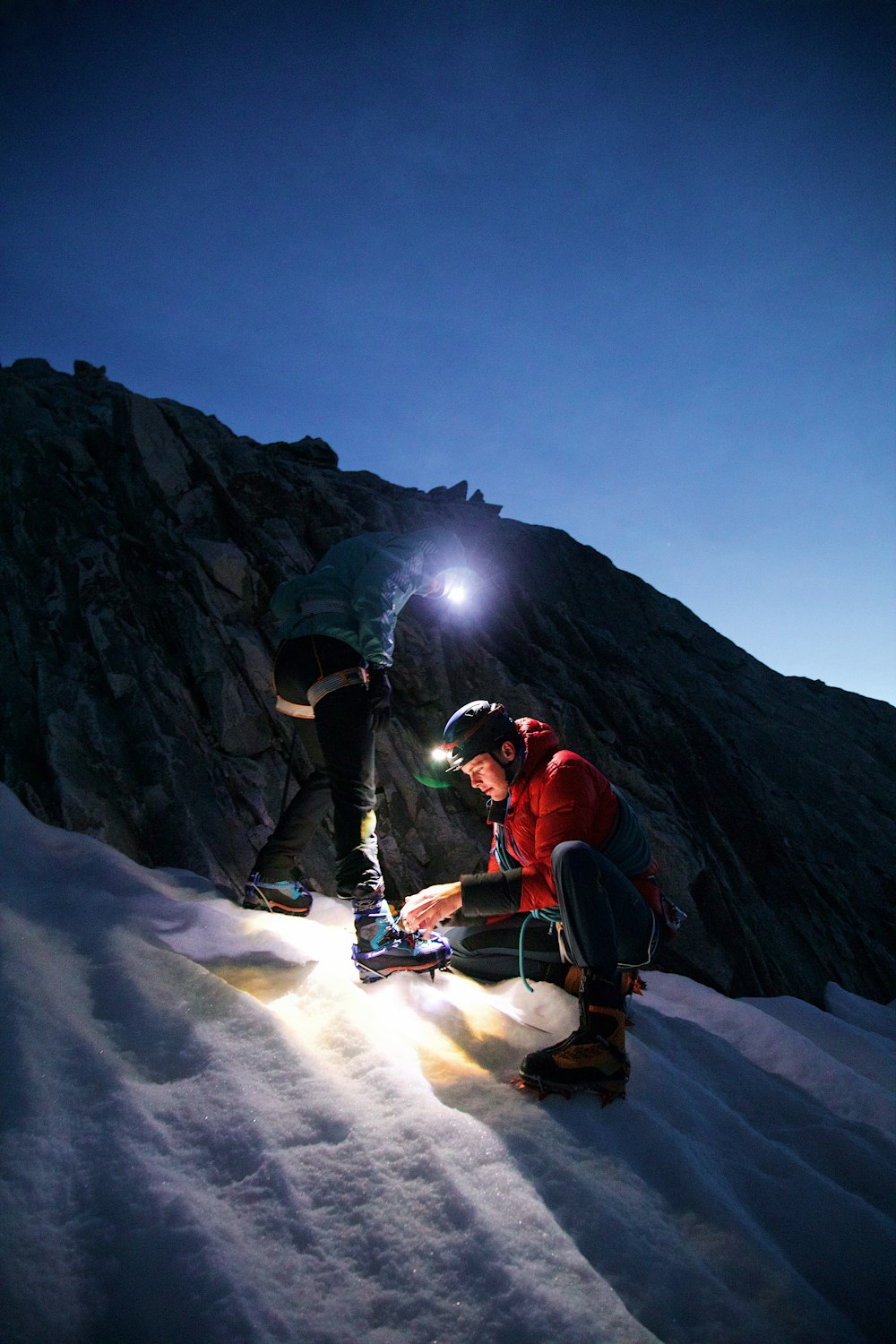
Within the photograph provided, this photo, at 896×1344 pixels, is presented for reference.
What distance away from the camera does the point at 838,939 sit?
9.95 meters

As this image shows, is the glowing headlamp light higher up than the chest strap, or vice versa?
the glowing headlamp light

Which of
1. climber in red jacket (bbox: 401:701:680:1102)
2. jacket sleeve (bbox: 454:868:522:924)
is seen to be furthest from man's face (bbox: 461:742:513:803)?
jacket sleeve (bbox: 454:868:522:924)

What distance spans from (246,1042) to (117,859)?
183cm

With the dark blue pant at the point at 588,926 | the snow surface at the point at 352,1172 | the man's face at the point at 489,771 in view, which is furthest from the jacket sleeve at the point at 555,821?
the snow surface at the point at 352,1172

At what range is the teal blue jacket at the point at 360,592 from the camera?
14.1ft

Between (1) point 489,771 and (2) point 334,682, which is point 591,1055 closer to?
(1) point 489,771

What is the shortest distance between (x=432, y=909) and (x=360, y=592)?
235cm

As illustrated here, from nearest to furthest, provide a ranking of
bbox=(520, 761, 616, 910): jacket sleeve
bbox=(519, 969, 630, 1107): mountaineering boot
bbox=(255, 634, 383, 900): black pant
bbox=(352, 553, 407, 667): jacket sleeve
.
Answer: bbox=(519, 969, 630, 1107): mountaineering boot < bbox=(520, 761, 616, 910): jacket sleeve < bbox=(255, 634, 383, 900): black pant < bbox=(352, 553, 407, 667): jacket sleeve

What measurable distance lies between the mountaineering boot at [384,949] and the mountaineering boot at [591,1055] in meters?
1.10

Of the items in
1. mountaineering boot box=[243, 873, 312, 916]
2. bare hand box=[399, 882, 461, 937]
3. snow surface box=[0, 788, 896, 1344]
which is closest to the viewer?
snow surface box=[0, 788, 896, 1344]

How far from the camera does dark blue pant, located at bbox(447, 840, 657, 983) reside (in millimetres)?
2951

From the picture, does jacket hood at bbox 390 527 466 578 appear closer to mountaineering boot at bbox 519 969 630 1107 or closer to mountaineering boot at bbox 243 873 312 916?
mountaineering boot at bbox 243 873 312 916

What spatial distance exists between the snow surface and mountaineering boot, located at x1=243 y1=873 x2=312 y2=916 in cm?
109

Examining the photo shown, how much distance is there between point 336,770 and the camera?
4.03 metres
